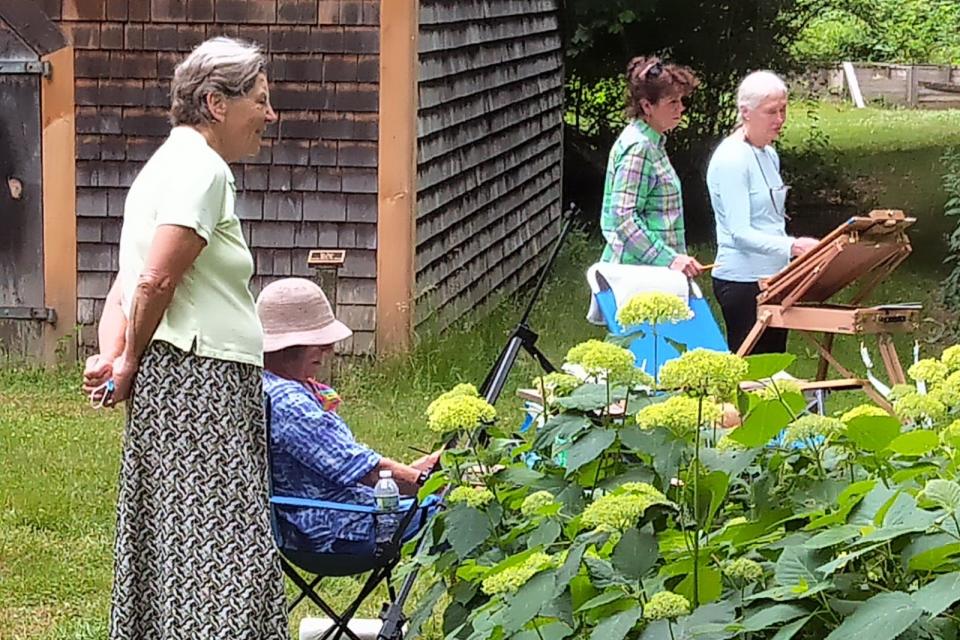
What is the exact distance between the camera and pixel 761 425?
1.91 meters

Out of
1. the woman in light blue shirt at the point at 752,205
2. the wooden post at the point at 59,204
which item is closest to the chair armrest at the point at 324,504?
the woman in light blue shirt at the point at 752,205

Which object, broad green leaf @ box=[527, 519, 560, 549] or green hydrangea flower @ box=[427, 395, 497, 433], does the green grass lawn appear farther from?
broad green leaf @ box=[527, 519, 560, 549]

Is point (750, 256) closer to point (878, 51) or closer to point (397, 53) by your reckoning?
point (397, 53)

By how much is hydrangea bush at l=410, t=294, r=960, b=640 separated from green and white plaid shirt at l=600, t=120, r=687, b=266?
310cm

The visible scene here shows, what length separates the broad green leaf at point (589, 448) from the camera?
2002mm

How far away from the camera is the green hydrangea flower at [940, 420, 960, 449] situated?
191cm

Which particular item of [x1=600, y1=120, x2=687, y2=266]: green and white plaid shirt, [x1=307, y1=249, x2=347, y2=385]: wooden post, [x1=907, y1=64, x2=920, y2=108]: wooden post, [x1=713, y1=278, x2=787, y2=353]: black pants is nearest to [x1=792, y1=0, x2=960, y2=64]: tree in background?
[x1=907, y1=64, x2=920, y2=108]: wooden post

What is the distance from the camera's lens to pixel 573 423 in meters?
2.09

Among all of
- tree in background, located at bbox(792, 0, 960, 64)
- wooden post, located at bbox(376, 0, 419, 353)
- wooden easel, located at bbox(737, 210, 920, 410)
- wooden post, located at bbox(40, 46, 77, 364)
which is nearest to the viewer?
wooden easel, located at bbox(737, 210, 920, 410)

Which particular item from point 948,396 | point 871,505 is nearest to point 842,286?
point 948,396

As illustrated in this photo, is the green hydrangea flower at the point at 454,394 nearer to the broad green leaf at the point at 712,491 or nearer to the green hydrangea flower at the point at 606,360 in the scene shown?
the green hydrangea flower at the point at 606,360

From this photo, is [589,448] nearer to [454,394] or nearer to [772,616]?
[454,394]

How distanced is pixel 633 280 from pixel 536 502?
3.06 metres

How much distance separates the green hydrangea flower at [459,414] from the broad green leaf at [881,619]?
0.71m
